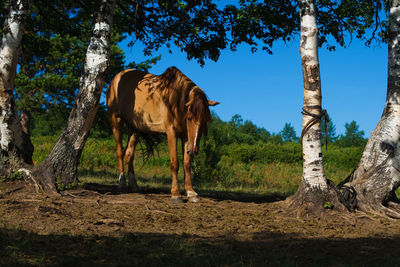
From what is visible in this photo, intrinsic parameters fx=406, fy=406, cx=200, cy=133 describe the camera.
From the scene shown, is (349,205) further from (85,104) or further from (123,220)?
(85,104)

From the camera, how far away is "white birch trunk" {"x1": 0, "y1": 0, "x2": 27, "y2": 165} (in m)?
8.55

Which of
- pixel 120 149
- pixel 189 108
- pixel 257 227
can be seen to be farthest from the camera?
pixel 120 149

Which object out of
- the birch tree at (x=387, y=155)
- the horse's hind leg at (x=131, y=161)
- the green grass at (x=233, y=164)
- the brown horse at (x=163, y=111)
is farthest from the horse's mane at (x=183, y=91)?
the green grass at (x=233, y=164)

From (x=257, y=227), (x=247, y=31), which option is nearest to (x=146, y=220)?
(x=257, y=227)

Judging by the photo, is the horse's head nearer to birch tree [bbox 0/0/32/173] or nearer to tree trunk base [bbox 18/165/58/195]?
tree trunk base [bbox 18/165/58/195]

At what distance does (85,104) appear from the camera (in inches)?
346

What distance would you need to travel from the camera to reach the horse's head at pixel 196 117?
7875 millimetres

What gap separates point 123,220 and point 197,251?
2.09 metres

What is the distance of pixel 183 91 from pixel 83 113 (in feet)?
7.31

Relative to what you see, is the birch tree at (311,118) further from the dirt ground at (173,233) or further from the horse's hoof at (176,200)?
the horse's hoof at (176,200)

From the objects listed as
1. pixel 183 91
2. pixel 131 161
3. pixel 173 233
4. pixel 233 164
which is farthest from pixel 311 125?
pixel 233 164

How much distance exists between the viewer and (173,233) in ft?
19.0

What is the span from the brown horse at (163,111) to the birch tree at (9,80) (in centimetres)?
259

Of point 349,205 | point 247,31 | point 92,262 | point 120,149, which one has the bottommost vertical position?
point 92,262
